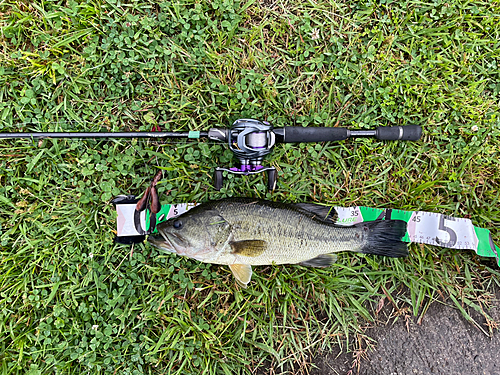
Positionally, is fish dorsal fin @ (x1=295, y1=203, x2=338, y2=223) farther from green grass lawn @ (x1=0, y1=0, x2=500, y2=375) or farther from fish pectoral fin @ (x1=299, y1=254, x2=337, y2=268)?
fish pectoral fin @ (x1=299, y1=254, x2=337, y2=268)

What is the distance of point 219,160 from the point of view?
3.08 meters

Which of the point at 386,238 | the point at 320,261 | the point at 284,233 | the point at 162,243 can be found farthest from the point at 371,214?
the point at 162,243

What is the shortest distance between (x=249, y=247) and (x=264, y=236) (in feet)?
0.54

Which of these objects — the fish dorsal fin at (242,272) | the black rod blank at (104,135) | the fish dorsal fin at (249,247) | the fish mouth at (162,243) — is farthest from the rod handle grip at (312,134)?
the fish mouth at (162,243)

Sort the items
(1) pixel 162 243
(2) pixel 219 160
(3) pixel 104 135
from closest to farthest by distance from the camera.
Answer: (1) pixel 162 243
(3) pixel 104 135
(2) pixel 219 160

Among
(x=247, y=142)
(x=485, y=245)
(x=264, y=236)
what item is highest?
(x=247, y=142)

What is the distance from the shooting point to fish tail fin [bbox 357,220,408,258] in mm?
2943

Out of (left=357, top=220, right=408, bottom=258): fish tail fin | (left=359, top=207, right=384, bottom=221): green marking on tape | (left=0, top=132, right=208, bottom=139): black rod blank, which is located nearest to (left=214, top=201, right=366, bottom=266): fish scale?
(left=357, top=220, right=408, bottom=258): fish tail fin

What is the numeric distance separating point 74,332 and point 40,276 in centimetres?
63

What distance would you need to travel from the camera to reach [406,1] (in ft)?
10.5

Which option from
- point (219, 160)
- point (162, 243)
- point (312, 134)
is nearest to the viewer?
point (162, 243)

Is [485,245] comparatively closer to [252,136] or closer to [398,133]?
[398,133]

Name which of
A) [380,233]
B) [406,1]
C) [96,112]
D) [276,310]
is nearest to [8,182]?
[96,112]

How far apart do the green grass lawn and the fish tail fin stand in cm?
26
